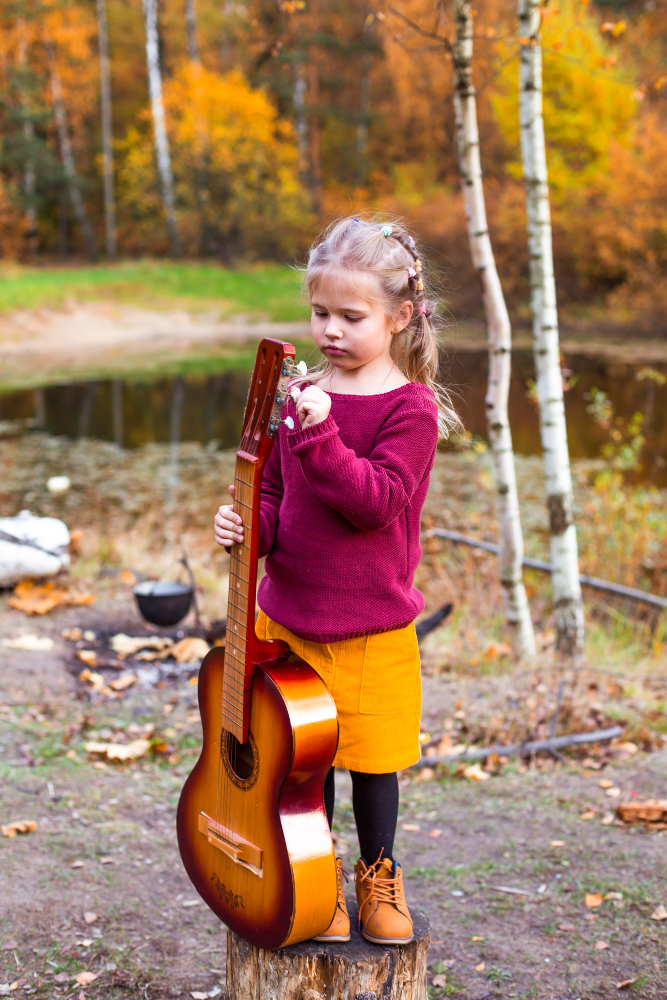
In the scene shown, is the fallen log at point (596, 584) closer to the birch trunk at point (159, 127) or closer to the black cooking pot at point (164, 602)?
the black cooking pot at point (164, 602)

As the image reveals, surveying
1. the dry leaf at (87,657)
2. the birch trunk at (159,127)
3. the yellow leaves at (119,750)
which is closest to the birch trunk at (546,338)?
the yellow leaves at (119,750)

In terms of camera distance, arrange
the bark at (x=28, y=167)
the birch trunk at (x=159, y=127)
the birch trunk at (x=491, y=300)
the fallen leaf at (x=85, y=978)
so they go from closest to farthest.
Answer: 1. the fallen leaf at (x=85, y=978)
2. the birch trunk at (x=491, y=300)
3. the birch trunk at (x=159, y=127)
4. the bark at (x=28, y=167)

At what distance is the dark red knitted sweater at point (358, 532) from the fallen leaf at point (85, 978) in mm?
1111

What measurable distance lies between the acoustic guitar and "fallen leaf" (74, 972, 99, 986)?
1.92ft

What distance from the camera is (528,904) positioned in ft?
8.75

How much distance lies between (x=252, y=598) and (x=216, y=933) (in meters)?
1.30

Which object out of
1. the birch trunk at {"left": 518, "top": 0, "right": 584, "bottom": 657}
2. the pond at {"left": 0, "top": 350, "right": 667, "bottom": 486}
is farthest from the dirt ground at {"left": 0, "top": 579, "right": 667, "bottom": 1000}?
the pond at {"left": 0, "top": 350, "right": 667, "bottom": 486}

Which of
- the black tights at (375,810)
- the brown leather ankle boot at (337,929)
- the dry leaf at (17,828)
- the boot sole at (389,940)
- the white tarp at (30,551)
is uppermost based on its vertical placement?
the black tights at (375,810)

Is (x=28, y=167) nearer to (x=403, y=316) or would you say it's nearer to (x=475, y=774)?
(x=475, y=774)

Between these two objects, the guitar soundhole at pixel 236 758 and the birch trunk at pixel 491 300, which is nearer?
the guitar soundhole at pixel 236 758

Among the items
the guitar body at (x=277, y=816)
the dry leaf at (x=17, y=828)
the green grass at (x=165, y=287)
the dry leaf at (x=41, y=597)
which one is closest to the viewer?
the guitar body at (x=277, y=816)

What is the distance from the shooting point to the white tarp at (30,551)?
17.3 feet

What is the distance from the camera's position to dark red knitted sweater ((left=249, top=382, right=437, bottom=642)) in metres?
1.80

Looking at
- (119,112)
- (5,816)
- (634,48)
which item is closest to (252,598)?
(5,816)
